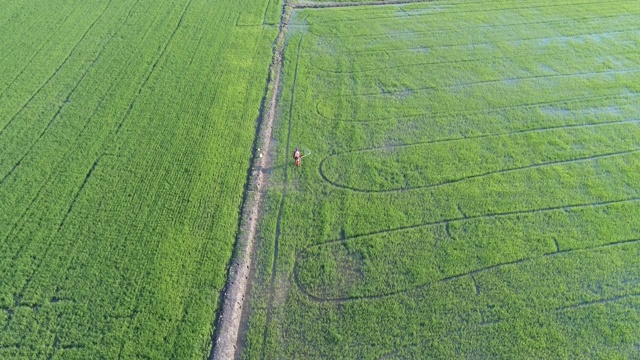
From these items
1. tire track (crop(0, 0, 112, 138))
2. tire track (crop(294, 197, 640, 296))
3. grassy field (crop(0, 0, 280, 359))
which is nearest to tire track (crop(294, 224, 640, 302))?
tire track (crop(294, 197, 640, 296))

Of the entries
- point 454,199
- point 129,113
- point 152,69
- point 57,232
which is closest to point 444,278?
point 454,199

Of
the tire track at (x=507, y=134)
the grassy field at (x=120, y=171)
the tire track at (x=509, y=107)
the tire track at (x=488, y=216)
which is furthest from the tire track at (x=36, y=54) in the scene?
the tire track at (x=488, y=216)

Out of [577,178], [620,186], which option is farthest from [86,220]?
[620,186]

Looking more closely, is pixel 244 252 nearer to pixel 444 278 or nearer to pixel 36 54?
pixel 444 278

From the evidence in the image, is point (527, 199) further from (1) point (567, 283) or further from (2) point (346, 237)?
(2) point (346, 237)

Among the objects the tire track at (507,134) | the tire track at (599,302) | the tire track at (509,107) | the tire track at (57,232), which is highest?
the tire track at (509,107)

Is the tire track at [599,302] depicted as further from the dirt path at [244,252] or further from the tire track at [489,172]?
the dirt path at [244,252]

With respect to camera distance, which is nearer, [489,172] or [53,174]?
[53,174]
